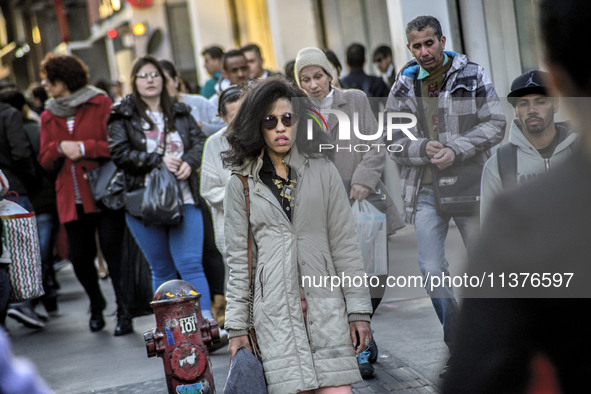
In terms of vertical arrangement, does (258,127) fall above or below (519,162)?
above

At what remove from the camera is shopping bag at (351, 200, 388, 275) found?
4.25 metres

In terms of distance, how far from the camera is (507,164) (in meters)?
3.75

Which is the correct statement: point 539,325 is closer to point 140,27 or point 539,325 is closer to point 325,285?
point 325,285

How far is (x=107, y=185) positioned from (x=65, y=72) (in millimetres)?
1071

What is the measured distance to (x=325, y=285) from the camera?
374cm

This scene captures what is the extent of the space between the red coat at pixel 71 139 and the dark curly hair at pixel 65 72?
0.19 m

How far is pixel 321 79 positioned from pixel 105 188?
2561mm

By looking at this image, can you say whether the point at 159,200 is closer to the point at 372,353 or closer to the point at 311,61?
the point at 311,61

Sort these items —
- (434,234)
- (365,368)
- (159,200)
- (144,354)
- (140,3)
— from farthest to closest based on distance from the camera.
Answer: (140,3) < (144,354) < (159,200) < (365,368) < (434,234)

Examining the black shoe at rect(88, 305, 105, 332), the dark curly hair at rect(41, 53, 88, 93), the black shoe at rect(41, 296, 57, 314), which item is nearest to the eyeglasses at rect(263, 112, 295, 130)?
the dark curly hair at rect(41, 53, 88, 93)

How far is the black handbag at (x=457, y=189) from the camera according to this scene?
427 centimetres

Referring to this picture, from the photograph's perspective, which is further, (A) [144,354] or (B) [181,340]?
(A) [144,354]

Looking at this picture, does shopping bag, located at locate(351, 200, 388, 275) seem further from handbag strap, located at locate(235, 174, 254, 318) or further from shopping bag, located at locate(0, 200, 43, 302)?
shopping bag, located at locate(0, 200, 43, 302)

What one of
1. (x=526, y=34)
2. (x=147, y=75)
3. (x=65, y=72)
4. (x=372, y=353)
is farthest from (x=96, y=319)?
(x=526, y=34)
